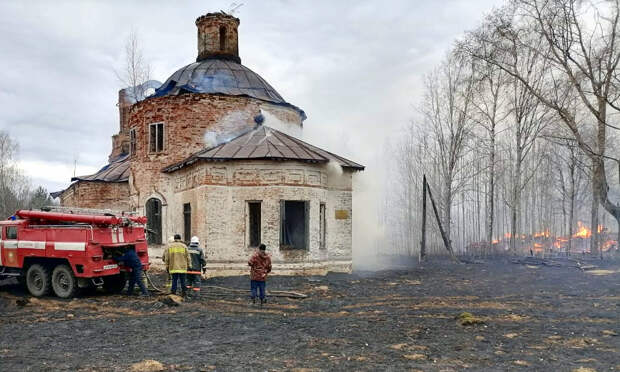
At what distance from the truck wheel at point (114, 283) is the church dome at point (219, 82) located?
30.0 feet

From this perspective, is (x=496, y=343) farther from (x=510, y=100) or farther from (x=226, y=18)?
(x=510, y=100)

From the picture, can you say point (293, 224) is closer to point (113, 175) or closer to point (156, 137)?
point (156, 137)

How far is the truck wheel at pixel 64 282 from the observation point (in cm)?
1342

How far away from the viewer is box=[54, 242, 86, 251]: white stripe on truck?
513 inches

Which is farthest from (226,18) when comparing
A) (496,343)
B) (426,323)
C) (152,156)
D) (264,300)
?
(496,343)

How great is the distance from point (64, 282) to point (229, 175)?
6.84m

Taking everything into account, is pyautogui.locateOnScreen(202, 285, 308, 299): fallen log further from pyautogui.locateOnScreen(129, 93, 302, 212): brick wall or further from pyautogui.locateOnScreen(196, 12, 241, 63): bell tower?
pyautogui.locateOnScreen(196, 12, 241, 63): bell tower

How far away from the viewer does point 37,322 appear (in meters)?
10.4

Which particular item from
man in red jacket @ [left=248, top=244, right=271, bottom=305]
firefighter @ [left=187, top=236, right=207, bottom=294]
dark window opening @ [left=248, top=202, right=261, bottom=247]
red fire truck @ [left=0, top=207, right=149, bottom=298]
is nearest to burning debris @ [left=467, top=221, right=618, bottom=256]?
dark window opening @ [left=248, top=202, right=261, bottom=247]

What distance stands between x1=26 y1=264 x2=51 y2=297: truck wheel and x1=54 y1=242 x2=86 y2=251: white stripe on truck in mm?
1036

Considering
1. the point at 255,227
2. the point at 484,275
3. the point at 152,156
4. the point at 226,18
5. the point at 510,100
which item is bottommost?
the point at 484,275

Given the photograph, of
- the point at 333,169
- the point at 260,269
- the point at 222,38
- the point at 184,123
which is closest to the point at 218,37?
the point at 222,38

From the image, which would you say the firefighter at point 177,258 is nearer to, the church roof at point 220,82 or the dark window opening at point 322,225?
the dark window opening at point 322,225

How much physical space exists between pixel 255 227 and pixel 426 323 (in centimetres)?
1004
